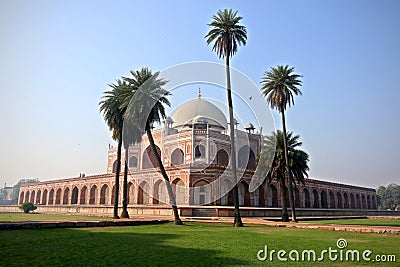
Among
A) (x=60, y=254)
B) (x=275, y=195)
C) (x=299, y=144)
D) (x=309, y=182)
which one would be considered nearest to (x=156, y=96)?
(x=299, y=144)

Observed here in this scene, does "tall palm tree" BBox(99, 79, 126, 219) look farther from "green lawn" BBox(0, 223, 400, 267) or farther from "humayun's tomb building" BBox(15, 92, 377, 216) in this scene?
"green lawn" BBox(0, 223, 400, 267)

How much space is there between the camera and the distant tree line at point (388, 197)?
3654 inches

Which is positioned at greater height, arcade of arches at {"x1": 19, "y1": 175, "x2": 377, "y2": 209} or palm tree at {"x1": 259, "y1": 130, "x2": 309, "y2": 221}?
palm tree at {"x1": 259, "y1": 130, "x2": 309, "y2": 221}

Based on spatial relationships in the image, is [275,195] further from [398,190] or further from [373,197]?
[398,190]

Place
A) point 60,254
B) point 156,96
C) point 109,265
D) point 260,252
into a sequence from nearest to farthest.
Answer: point 109,265 < point 60,254 < point 260,252 < point 156,96

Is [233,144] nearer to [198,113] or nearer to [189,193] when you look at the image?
[189,193]

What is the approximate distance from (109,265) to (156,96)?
18711mm

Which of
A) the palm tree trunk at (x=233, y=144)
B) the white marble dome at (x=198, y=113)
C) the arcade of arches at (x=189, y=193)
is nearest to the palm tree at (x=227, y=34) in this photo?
the palm tree trunk at (x=233, y=144)

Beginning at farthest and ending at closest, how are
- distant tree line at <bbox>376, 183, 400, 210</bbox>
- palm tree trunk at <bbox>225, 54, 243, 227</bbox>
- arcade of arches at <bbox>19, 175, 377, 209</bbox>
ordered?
distant tree line at <bbox>376, 183, 400, 210</bbox> < arcade of arches at <bbox>19, 175, 377, 209</bbox> < palm tree trunk at <bbox>225, 54, 243, 227</bbox>

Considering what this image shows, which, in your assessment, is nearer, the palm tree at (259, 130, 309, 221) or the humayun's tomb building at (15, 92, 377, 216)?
the palm tree at (259, 130, 309, 221)

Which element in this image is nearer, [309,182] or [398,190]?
[309,182]

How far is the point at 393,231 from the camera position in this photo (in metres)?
16.7

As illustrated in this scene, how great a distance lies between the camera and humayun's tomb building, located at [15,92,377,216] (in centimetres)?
3947

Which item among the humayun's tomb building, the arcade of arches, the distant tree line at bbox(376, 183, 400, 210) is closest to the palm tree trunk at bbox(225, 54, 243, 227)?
the humayun's tomb building
